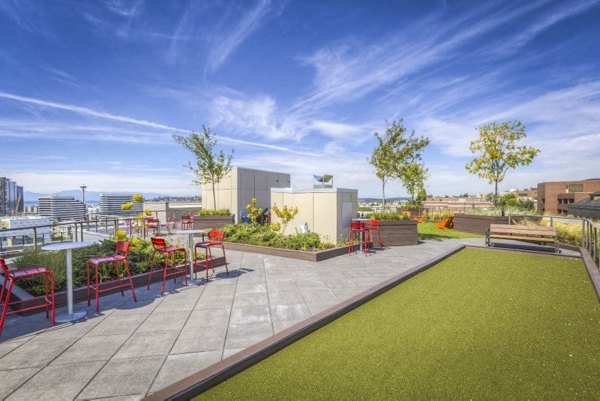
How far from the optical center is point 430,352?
313 cm

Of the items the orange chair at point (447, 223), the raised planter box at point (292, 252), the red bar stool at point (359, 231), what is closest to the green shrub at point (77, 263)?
the raised planter box at point (292, 252)

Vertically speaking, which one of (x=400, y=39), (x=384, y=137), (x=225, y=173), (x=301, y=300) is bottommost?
(x=301, y=300)

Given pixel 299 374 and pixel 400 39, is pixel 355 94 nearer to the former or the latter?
pixel 400 39

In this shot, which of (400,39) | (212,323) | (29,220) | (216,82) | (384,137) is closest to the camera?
(212,323)

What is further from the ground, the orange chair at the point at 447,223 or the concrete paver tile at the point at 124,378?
the orange chair at the point at 447,223

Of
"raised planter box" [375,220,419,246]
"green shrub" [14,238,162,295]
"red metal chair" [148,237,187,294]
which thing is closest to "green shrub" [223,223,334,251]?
"raised planter box" [375,220,419,246]

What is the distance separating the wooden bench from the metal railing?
776mm

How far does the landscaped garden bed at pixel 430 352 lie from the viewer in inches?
98.7

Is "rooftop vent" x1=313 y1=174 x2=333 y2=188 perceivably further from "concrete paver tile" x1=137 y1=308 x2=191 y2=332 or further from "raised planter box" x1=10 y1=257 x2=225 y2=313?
"concrete paver tile" x1=137 y1=308 x2=191 y2=332

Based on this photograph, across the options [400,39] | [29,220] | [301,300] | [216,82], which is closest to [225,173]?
[216,82]

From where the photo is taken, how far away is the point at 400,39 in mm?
10852

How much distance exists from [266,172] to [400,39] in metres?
10.4

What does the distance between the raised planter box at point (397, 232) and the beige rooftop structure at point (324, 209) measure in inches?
52.6

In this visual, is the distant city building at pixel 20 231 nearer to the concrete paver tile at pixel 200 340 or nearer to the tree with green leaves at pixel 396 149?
the concrete paver tile at pixel 200 340
